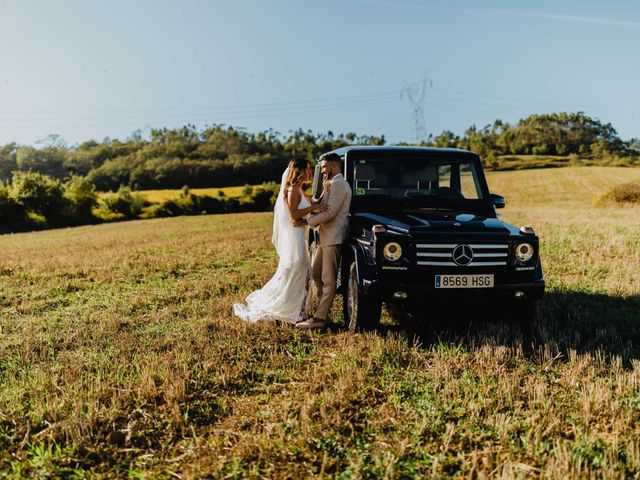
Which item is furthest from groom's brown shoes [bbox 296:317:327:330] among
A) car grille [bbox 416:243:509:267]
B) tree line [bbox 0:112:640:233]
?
tree line [bbox 0:112:640:233]

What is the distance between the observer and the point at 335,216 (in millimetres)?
6363

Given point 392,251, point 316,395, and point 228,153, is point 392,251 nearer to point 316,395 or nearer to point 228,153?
point 316,395

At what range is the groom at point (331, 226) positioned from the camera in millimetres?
6289

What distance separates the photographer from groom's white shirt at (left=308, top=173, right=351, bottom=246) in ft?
20.6

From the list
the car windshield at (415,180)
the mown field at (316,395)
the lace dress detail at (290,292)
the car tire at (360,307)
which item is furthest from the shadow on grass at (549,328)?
the car windshield at (415,180)

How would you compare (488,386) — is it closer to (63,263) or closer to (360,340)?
(360,340)

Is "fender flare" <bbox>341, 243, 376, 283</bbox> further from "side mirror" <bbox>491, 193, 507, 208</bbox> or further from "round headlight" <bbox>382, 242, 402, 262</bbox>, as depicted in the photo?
"side mirror" <bbox>491, 193, 507, 208</bbox>

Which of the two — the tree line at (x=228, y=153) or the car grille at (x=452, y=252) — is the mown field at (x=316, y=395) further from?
the tree line at (x=228, y=153)

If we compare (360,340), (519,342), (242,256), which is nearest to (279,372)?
(360,340)

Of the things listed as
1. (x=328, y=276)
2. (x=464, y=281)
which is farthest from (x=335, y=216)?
(x=464, y=281)

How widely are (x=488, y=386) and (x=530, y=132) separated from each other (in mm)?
119763

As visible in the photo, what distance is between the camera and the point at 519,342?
5.50 m

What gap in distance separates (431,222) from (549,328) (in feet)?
6.38

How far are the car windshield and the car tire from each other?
1172mm
